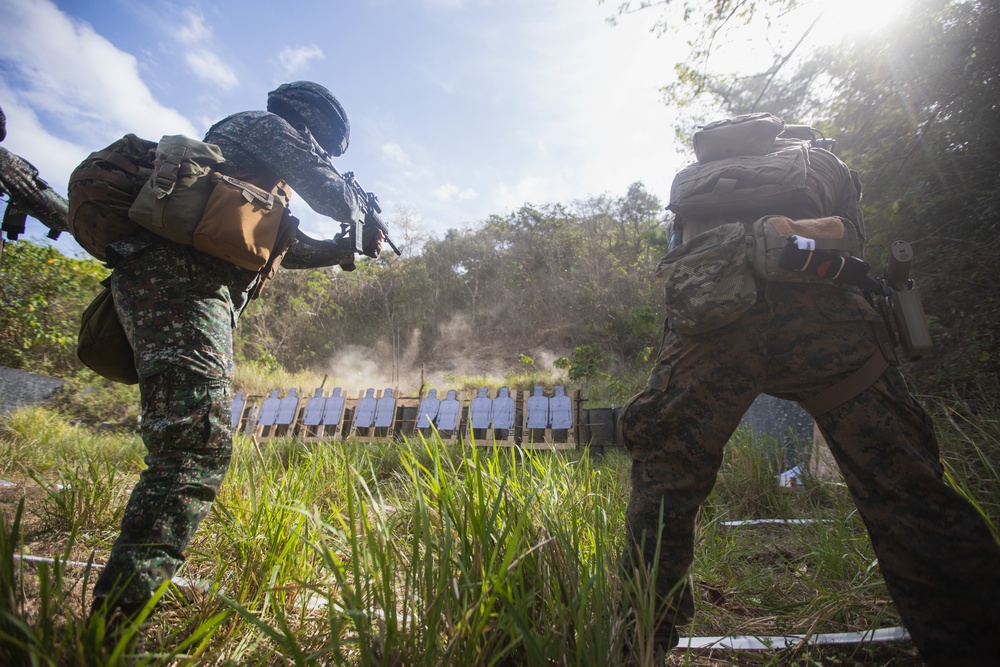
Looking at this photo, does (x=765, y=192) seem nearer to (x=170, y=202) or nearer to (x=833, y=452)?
(x=833, y=452)

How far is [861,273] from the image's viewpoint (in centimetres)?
132

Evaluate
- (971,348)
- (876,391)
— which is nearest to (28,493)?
(876,391)

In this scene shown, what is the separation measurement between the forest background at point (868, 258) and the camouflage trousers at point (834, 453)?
2.16 meters

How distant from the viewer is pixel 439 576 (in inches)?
38.9

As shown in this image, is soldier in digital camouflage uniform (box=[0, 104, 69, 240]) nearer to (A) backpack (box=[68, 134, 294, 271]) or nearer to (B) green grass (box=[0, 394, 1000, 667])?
(A) backpack (box=[68, 134, 294, 271])

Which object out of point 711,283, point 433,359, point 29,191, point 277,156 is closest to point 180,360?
point 277,156

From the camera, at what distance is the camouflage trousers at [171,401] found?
3.98ft

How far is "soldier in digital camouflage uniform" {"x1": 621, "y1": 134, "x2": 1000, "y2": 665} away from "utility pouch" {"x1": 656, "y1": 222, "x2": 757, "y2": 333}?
0.25ft

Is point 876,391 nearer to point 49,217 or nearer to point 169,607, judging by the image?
point 169,607

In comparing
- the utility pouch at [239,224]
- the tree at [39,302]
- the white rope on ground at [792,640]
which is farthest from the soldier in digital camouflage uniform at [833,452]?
the tree at [39,302]

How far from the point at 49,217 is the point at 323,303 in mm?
15324

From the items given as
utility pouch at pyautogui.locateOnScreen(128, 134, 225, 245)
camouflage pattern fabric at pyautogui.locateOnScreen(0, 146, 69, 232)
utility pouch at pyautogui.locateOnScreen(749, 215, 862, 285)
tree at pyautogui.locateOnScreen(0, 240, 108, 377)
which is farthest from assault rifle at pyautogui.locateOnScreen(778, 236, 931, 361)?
tree at pyautogui.locateOnScreen(0, 240, 108, 377)

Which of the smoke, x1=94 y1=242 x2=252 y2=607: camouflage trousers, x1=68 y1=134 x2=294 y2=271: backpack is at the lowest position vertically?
x1=94 y1=242 x2=252 y2=607: camouflage trousers

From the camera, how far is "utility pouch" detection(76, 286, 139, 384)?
1.55m
